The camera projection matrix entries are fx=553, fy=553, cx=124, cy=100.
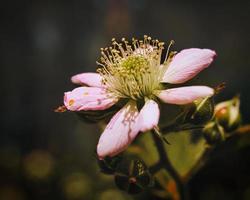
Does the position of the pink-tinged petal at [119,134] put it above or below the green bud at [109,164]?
above

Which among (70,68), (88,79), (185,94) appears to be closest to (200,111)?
(185,94)

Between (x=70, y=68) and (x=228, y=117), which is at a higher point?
(x=228, y=117)

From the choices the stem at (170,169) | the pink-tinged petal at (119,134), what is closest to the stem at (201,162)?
the stem at (170,169)

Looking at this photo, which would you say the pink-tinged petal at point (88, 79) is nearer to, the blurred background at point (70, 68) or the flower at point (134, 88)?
the flower at point (134, 88)

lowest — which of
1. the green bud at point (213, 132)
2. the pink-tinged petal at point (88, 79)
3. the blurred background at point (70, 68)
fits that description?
the blurred background at point (70, 68)

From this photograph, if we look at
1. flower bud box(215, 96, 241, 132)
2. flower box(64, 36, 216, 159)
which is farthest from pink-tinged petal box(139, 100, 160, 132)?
flower bud box(215, 96, 241, 132)

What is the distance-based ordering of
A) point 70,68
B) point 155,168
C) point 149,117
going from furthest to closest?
point 70,68, point 155,168, point 149,117

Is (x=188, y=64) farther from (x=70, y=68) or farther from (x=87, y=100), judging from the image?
(x=70, y=68)
